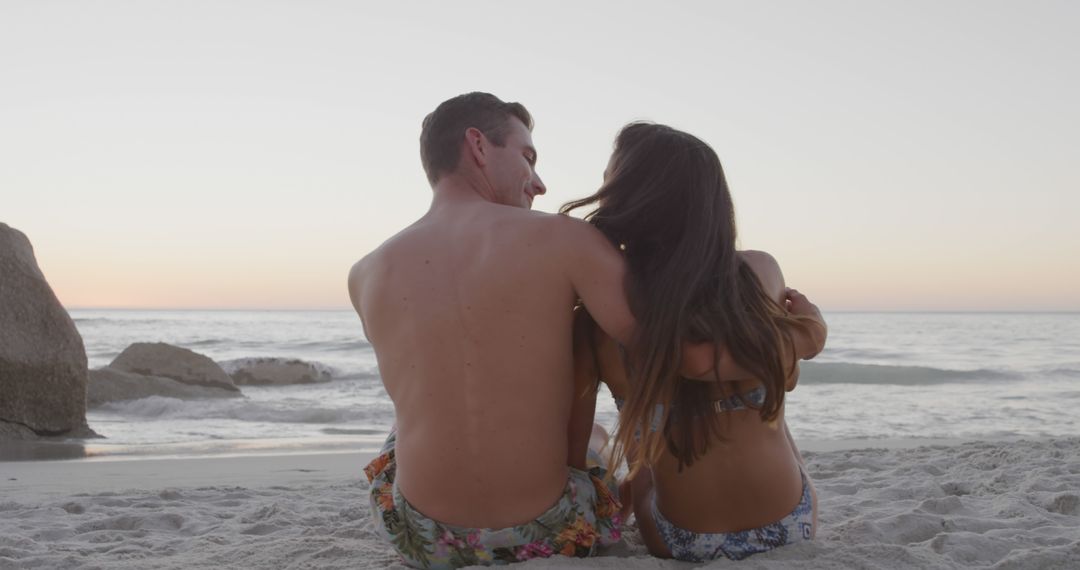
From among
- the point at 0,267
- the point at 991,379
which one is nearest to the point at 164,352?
the point at 0,267

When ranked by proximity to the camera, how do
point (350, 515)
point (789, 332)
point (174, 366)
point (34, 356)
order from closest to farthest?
point (789, 332) → point (350, 515) → point (34, 356) → point (174, 366)

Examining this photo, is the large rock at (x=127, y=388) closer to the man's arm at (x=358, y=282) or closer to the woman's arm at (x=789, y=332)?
the man's arm at (x=358, y=282)

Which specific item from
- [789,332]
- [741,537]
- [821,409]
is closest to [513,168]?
[789,332]

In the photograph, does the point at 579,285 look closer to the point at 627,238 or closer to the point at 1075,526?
the point at 627,238

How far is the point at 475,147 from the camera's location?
9.05ft

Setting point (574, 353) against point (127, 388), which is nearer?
point (574, 353)

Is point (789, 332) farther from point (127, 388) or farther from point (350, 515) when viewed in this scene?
point (127, 388)

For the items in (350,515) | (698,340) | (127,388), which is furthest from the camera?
(127,388)

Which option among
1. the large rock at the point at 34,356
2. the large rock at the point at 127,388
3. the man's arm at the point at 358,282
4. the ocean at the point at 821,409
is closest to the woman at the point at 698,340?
the man's arm at the point at 358,282

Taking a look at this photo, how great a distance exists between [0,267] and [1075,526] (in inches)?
277

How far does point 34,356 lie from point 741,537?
5.88 m

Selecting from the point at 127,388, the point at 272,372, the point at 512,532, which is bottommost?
the point at 272,372

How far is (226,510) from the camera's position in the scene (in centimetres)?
409

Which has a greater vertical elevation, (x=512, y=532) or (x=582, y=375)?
(x=582, y=375)
